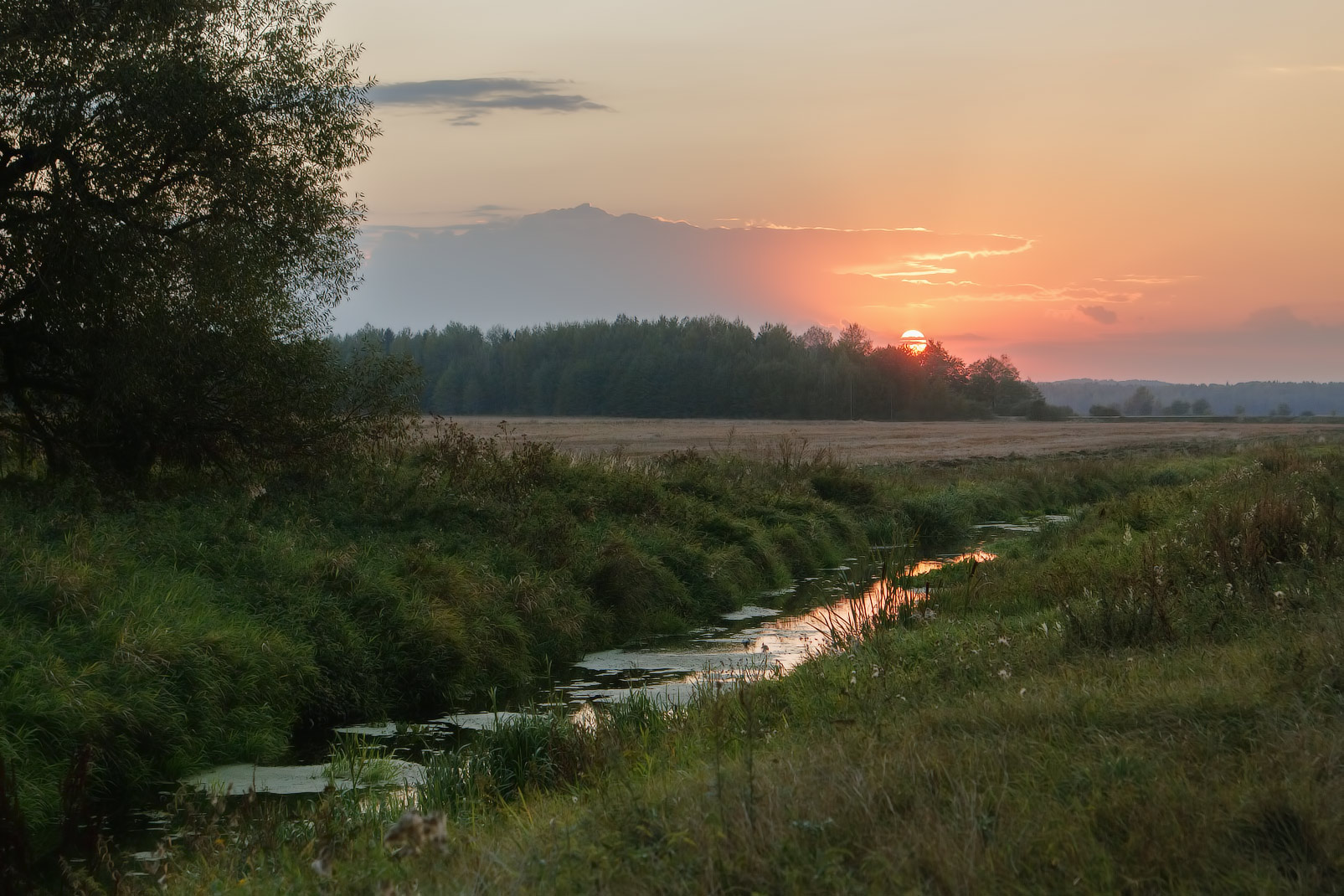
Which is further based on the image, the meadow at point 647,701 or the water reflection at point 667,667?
the water reflection at point 667,667

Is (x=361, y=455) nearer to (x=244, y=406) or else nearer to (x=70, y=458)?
(x=244, y=406)

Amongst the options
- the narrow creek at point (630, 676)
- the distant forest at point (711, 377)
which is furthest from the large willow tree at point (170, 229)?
the distant forest at point (711, 377)

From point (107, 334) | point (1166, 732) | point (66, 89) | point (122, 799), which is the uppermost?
point (66, 89)

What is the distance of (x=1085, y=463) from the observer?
136 ft

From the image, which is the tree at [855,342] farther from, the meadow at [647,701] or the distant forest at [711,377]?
the meadow at [647,701]

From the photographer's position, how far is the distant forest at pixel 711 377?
11400cm

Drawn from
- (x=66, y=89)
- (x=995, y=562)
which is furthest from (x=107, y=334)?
(x=995, y=562)

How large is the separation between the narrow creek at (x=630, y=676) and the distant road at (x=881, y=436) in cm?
2476

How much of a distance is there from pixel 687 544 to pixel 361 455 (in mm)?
5879

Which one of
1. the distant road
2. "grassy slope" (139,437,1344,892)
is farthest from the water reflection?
the distant road

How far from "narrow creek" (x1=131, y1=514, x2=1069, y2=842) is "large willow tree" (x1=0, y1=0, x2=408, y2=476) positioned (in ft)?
23.7

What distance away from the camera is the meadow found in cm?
413

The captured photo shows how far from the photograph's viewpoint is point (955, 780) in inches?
182

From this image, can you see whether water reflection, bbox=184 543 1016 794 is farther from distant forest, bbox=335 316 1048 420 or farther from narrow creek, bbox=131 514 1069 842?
distant forest, bbox=335 316 1048 420
